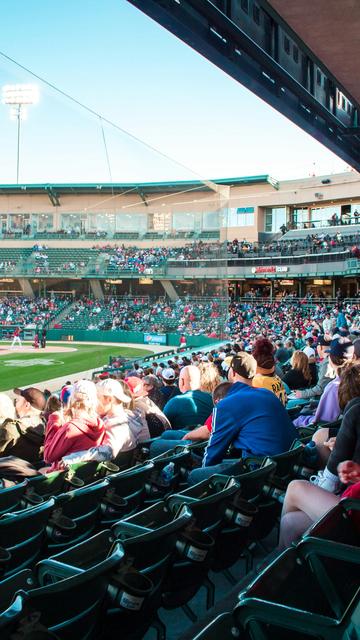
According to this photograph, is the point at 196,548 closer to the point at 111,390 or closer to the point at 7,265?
the point at 111,390

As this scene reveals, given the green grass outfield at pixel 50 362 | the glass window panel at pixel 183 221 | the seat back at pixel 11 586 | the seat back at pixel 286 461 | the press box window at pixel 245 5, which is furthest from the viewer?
the green grass outfield at pixel 50 362

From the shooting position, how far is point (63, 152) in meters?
12.5

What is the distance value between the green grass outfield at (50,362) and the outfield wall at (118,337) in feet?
1.05

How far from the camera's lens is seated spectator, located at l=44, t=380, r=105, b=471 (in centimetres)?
448

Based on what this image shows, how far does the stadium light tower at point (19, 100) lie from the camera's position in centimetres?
1076

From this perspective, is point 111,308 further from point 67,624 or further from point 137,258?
point 67,624

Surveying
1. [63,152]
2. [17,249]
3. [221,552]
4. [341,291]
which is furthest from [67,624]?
[341,291]

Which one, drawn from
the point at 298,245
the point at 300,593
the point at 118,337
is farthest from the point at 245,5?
the point at 298,245

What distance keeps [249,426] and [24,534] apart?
166 centimetres

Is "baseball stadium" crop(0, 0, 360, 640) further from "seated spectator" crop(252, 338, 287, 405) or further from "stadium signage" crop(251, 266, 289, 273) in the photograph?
"stadium signage" crop(251, 266, 289, 273)

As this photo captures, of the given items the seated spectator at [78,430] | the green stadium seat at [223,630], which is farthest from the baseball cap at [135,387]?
the green stadium seat at [223,630]

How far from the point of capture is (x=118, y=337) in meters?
17.5

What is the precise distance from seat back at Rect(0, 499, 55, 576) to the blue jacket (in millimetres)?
1339

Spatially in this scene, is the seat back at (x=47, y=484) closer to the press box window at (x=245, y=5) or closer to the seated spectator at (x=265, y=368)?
the seated spectator at (x=265, y=368)
